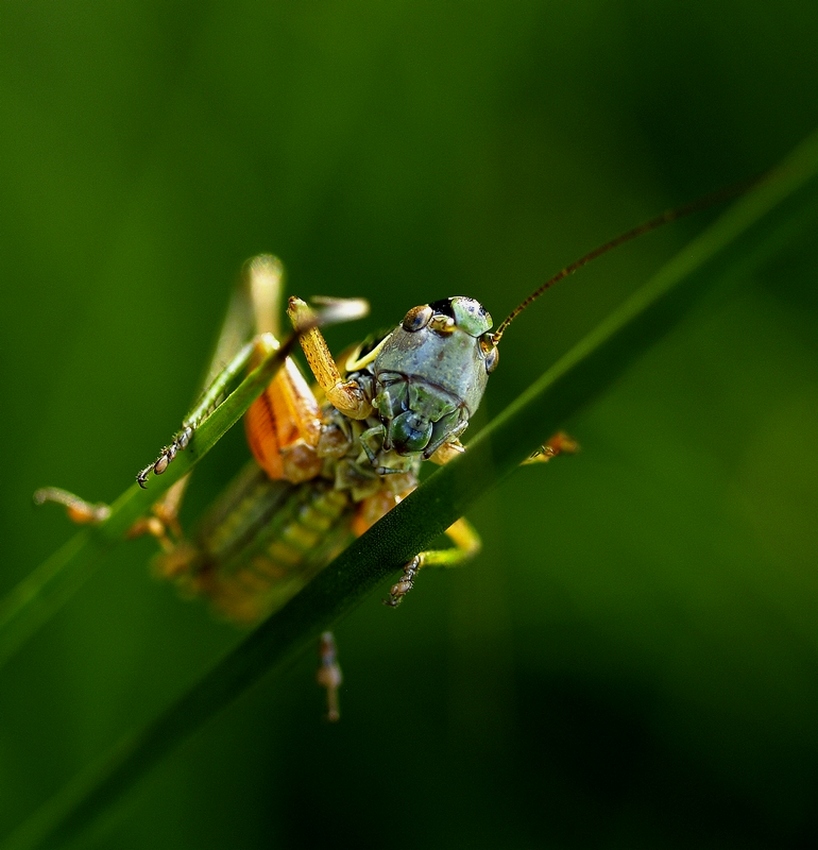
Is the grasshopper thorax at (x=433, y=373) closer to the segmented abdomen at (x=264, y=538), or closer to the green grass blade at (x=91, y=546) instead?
the segmented abdomen at (x=264, y=538)

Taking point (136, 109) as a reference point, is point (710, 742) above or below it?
below

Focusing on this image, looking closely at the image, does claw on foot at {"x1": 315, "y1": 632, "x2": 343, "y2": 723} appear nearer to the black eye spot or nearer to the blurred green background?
the blurred green background

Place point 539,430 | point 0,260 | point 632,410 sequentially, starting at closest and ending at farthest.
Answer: point 539,430, point 0,260, point 632,410

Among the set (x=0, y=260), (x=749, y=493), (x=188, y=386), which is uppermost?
(x=0, y=260)

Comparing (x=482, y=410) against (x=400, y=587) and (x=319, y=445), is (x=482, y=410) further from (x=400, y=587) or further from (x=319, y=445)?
(x=400, y=587)

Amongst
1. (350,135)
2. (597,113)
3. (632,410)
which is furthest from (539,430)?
(597,113)

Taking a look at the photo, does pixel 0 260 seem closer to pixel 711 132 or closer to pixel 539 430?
pixel 539 430
